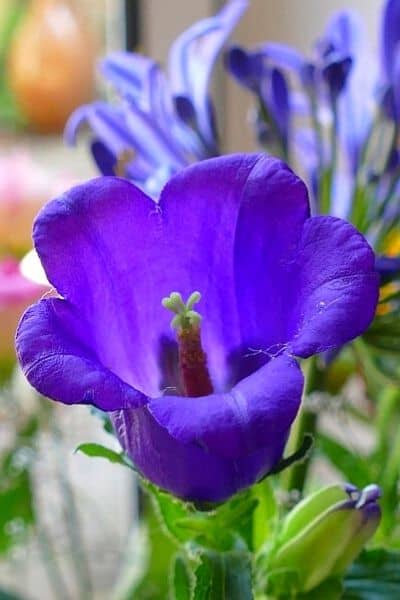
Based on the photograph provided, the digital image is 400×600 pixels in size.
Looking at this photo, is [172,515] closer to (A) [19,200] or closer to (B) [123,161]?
(B) [123,161]

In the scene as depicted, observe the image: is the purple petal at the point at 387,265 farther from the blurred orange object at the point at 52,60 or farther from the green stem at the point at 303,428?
the blurred orange object at the point at 52,60

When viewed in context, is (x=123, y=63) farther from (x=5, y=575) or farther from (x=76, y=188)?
→ (x=5, y=575)

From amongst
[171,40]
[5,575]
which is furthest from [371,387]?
[5,575]

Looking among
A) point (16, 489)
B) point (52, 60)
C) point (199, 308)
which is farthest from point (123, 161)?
point (52, 60)

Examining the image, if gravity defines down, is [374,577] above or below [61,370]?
below

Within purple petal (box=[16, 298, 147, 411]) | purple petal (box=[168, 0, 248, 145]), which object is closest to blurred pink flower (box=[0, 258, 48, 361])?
purple petal (box=[168, 0, 248, 145])

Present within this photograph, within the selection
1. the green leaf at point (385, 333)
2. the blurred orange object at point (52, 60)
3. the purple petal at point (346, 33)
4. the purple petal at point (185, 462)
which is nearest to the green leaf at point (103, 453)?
the purple petal at point (185, 462)
